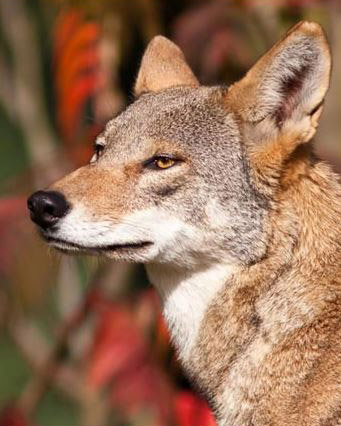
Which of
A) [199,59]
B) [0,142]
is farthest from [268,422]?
[0,142]

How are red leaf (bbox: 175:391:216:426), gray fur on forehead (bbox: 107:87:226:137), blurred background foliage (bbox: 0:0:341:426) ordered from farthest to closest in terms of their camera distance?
1. blurred background foliage (bbox: 0:0:341:426)
2. red leaf (bbox: 175:391:216:426)
3. gray fur on forehead (bbox: 107:87:226:137)

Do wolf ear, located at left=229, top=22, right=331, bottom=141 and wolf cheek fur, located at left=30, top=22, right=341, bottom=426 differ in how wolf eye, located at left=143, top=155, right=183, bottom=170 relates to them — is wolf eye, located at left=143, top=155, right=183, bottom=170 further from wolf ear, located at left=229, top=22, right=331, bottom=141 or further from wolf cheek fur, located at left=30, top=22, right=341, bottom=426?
wolf ear, located at left=229, top=22, right=331, bottom=141

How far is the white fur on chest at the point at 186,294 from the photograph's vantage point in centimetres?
497

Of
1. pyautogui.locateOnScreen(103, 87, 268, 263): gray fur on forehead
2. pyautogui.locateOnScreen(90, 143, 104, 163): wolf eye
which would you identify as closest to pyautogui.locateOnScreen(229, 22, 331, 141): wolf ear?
pyautogui.locateOnScreen(103, 87, 268, 263): gray fur on forehead

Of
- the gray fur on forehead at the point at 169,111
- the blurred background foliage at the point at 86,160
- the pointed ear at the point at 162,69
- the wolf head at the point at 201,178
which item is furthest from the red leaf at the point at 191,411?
the pointed ear at the point at 162,69

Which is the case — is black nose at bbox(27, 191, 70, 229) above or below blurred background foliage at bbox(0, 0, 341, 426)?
above

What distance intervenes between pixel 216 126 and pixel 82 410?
4346 mm

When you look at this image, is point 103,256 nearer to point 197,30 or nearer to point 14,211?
point 14,211

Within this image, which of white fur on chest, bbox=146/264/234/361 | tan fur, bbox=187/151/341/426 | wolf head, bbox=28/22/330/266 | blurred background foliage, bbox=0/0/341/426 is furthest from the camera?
blurred background foliage, bbox=0/0/341/426

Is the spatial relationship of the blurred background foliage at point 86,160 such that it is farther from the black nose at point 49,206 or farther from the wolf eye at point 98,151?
the black nose at point 49,206

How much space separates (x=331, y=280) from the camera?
4863 mm

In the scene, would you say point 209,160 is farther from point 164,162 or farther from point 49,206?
point 49,206

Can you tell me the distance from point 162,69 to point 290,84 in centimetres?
112

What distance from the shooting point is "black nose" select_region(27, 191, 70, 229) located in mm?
4797
